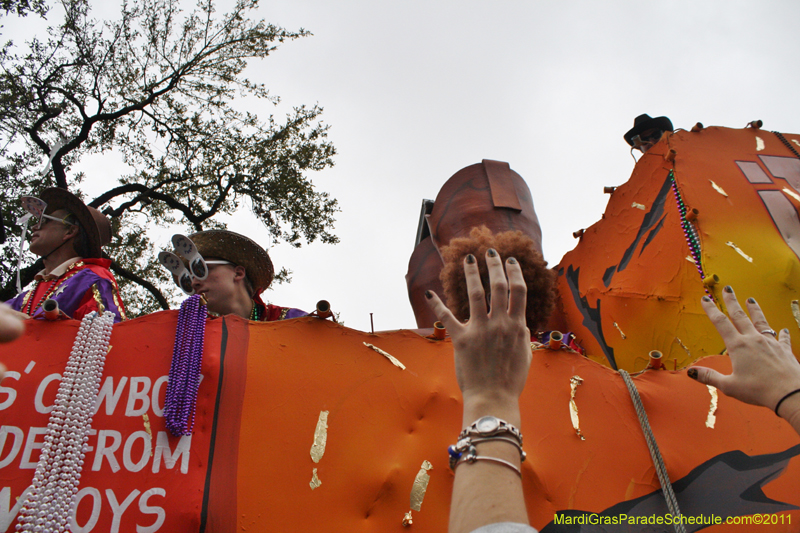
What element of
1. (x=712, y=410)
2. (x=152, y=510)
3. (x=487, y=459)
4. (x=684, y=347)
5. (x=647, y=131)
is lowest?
(x=487, y=459)

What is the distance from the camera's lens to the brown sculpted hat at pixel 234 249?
3.22m

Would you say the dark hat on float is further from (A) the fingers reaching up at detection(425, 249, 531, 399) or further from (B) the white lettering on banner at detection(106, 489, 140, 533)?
(B) the white lettering on banner at detection(106, 489, 140, 533)

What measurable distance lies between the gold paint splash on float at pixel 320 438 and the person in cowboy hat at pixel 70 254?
1547mm

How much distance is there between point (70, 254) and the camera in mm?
3129

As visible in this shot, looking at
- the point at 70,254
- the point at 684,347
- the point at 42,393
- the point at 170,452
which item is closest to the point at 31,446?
the point at 42,393

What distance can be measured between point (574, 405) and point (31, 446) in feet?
5.92

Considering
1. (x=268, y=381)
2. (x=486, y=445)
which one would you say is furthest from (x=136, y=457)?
(x=486, y=445)

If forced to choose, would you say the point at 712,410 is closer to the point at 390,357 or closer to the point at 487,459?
the point at 390,357

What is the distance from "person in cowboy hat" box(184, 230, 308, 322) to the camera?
3074mm

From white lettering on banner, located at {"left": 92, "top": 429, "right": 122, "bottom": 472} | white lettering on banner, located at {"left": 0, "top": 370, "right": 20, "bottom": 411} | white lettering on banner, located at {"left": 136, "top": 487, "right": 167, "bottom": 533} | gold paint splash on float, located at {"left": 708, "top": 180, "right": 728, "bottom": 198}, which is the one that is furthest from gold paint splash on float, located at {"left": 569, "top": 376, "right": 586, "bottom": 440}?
white lettering on banner, located at {"left": 0, "top": 370, "right": 20, "bottom": 411}

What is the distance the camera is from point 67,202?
3154 millimetres

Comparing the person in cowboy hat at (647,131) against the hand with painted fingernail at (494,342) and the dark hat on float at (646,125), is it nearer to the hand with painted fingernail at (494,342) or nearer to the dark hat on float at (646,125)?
the dark hat on float at (646,125)

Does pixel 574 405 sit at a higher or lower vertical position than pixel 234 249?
lower

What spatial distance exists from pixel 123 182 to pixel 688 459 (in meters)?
10.3
